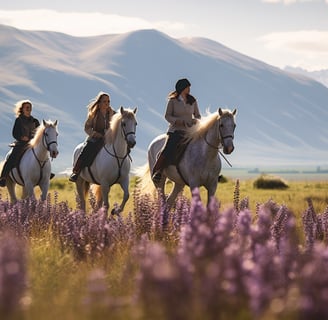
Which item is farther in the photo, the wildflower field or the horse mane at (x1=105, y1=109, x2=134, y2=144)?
the horse mane at (x1=105, y1=109, x2=134, y2=144)

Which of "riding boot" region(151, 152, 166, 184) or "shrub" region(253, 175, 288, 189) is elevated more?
"riding boot" region(151, 152, 166, 184)

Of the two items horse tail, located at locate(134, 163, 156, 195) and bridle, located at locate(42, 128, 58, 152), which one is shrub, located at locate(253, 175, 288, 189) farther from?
bridle, located at locate(42, 128, 58, 152)

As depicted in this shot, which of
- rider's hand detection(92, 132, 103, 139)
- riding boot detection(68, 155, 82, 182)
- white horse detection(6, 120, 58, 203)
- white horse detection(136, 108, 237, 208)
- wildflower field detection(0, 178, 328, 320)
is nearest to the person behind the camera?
wildflower field detection(0, 178, 328, 320)

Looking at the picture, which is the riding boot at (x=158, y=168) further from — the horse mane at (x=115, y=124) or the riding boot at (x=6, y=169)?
the riding boot at (x=6, y=169)

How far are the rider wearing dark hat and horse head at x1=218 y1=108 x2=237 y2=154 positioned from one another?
1.17 metres

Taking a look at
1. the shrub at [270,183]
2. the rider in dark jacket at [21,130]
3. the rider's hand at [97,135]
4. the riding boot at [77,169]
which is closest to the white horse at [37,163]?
the rider in dark jacket at [21,130]

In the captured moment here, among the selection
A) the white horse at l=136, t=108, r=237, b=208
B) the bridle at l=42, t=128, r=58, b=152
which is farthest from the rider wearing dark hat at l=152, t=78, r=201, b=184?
the bridle at l=42, t=128, r=58, b=152

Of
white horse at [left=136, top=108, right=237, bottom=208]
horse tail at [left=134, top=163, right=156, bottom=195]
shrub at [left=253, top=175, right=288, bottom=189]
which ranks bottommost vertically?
shrub at [left=253, top=175, right=288, bottom=189]

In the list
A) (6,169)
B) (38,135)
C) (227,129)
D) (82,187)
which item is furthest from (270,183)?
(227,129)

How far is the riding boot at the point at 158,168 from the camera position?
13.1 metres

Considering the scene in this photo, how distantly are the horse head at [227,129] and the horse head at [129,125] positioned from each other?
1.91 meters

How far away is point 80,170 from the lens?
571 inches

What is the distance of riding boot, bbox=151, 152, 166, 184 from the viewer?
514 inches

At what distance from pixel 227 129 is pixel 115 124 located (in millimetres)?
2690
